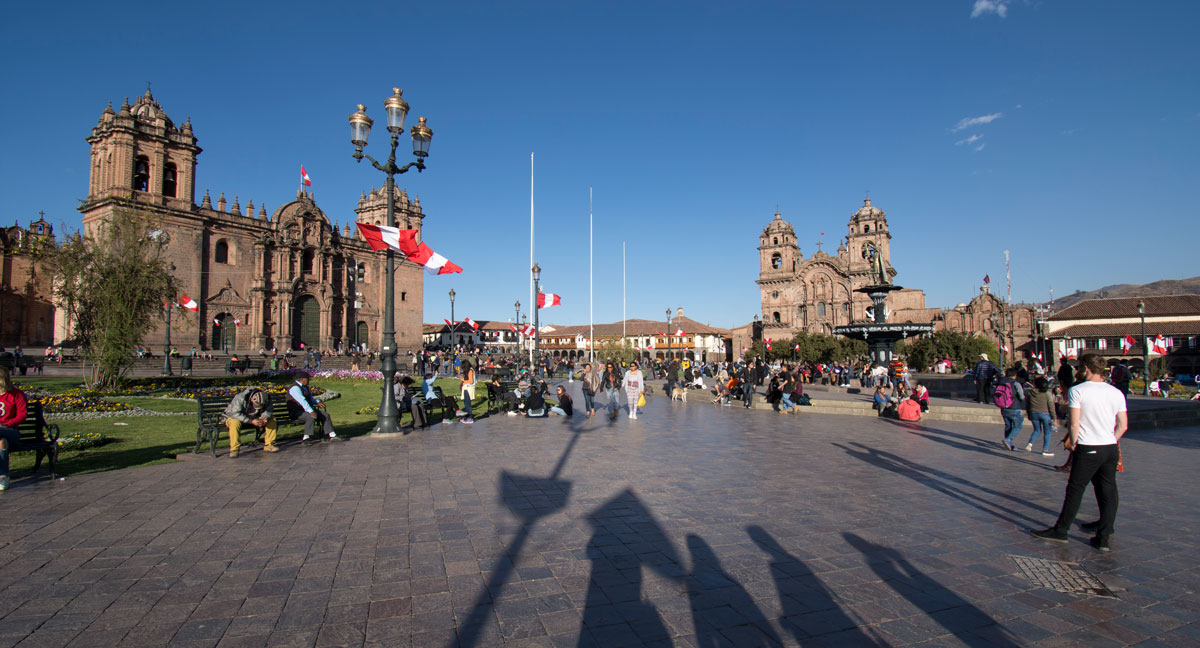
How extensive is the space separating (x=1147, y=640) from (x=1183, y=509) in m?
4.00

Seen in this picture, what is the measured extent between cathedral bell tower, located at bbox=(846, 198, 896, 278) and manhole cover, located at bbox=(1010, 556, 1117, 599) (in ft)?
227

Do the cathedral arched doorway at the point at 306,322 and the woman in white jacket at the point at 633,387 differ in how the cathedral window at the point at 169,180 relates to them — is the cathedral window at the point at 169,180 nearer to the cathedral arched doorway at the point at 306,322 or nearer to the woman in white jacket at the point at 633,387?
the cathedral arched doorway at the point at 306,322

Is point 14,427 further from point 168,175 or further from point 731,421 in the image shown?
point 168,175

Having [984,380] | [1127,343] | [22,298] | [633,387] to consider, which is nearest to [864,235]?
[1127,343]

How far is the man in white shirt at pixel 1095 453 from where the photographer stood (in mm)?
4625

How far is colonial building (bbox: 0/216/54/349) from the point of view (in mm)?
43625

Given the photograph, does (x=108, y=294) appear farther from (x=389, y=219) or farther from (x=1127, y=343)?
(x=1127, y=343)

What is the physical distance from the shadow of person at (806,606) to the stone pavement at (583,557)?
0.05ft

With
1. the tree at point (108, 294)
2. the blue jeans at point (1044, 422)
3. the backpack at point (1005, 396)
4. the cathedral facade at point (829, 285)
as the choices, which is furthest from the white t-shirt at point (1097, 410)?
the cathedral facade at point (829, 285)

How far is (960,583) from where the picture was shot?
3912 millimetres

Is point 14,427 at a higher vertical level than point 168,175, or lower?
lower

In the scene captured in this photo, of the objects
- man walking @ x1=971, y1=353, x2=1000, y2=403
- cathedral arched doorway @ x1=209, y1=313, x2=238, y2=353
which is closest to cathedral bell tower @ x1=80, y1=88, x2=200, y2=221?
cathedral arched doorway @ x1=209, y1=313, x2=238, y2=353

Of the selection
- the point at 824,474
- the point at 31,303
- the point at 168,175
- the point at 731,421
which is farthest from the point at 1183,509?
the point at 31,303

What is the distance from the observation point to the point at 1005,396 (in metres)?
9.22
